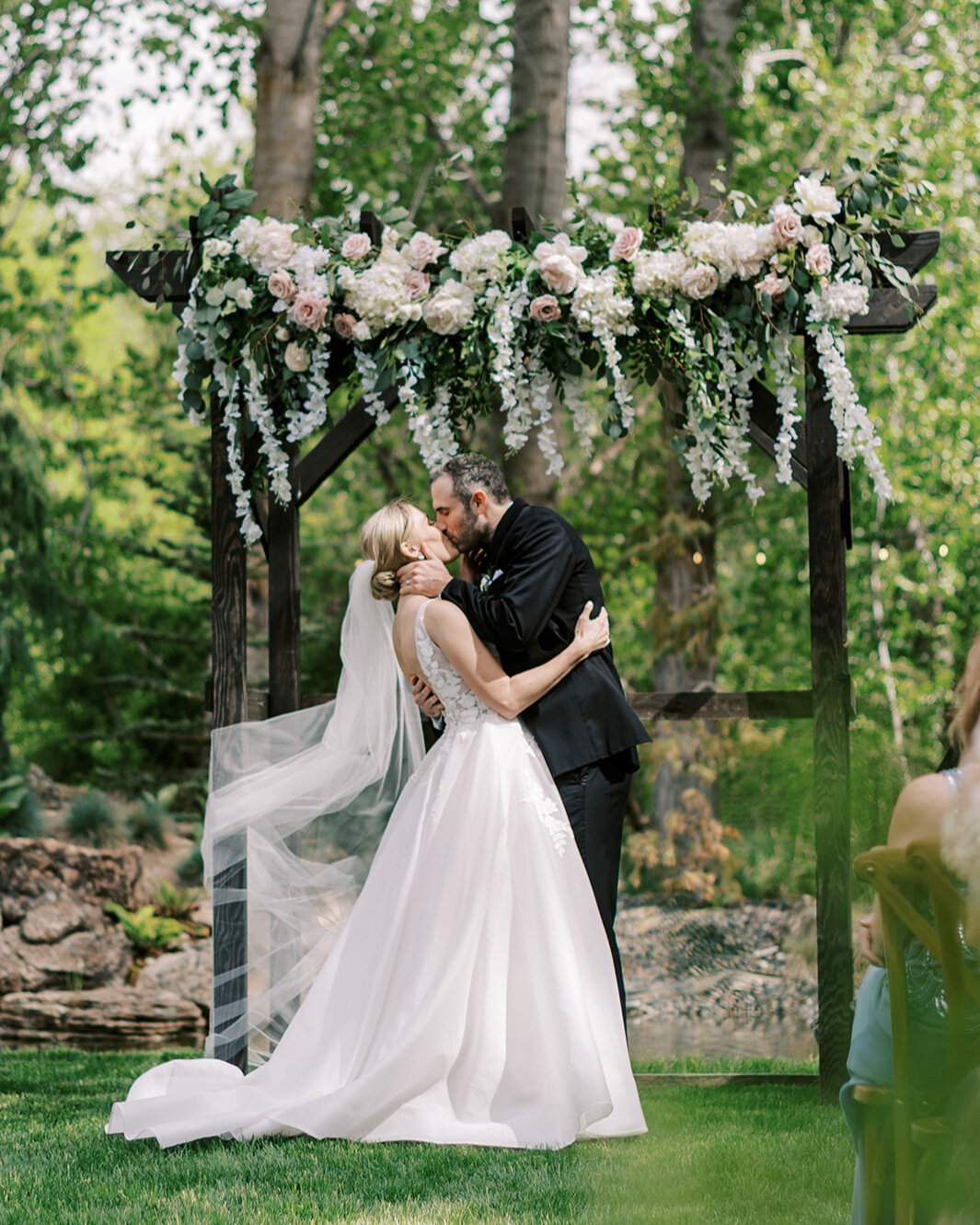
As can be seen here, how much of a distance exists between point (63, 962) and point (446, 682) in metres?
4.10

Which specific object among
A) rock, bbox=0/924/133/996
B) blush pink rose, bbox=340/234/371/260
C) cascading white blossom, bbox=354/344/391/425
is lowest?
rock, bbox=0/924/133/996

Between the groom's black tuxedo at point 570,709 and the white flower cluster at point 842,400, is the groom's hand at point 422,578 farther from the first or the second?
the white flower cluster at point 842,400

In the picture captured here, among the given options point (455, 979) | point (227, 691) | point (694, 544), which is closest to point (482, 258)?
point (227, 691)

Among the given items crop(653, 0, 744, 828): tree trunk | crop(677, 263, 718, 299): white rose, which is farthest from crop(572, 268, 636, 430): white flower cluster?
crop(653, 0, 744, 828): tree trunk

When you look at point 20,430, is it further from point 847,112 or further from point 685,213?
point 847,112

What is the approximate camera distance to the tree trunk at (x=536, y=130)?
8242 millimetres

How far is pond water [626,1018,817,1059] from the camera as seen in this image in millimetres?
6153

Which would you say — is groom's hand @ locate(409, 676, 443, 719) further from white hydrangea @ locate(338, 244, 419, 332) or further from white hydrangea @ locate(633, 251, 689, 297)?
white hydrangea @ locate(633, 251, 689, 297)

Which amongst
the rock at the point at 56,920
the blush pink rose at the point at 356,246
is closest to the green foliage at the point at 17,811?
the rock at the point at 56,920

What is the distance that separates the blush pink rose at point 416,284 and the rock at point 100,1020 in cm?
405

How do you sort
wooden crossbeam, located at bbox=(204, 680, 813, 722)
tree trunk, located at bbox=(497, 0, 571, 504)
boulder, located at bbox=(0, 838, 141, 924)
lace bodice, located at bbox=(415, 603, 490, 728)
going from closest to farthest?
lace bodice, located at bbox=(415, 603, 490, 728)
wooden crossbeam, located at bbox=(204, 680, 813, 722)
boulder, located at bbox=(0, 838, 141, 924)
tree trunk, located at bbox=(497, 0, 571, 504)

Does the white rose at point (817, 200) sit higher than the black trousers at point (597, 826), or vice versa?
the white rose at point (817, 200)

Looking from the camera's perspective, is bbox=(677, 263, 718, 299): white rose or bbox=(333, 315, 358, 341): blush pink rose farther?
bbox=(333, 315, 358, 341): blush pink rose

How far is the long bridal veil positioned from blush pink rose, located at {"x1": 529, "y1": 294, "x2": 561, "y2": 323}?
1.03 meters
